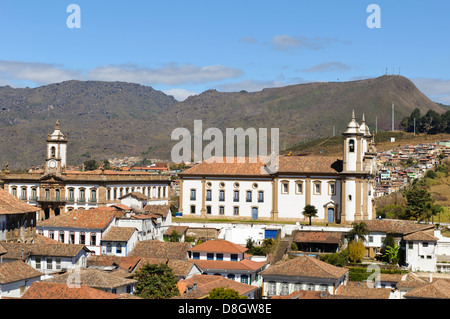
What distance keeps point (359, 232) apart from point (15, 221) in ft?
84.3

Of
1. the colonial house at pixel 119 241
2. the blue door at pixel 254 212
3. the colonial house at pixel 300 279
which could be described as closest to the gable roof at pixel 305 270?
the colonial house at pixel 300 279

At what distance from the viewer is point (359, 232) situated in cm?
5119

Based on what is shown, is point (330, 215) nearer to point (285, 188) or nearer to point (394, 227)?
point (285, 188)

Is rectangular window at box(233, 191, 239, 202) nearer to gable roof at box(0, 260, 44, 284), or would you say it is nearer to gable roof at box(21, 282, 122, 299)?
gable roof at box(0, 260, 44, 284)

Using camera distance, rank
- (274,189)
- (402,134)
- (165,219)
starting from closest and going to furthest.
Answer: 1. (165,219)
2. (274,189)
3. (402,134)

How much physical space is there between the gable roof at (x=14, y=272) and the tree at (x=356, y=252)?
77.8ft

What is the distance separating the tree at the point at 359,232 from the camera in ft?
168

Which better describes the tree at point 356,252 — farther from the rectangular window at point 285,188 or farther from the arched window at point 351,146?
the rectangular window at point 285,188

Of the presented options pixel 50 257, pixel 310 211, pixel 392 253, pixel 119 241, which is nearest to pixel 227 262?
pixel 119 241
